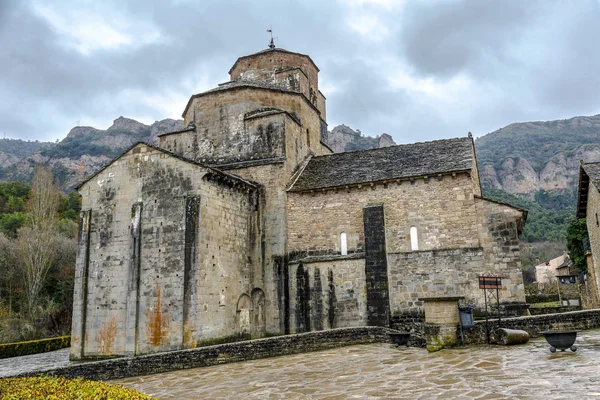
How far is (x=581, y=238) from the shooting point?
101ft

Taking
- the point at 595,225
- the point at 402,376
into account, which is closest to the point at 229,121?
the point at 402,376

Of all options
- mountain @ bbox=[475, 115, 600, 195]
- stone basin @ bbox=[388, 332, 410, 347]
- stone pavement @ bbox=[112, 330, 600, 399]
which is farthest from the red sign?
mountain @ bbox=[475, 115, 600, 195]

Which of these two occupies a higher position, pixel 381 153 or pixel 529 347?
pixel 381 153

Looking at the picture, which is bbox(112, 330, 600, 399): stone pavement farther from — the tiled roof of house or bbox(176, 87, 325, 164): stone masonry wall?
bbox(176, 87, 325, 164): stone masonry wall

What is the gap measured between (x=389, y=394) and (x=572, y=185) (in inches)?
4758

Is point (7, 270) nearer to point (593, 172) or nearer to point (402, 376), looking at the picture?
point (402, 376)

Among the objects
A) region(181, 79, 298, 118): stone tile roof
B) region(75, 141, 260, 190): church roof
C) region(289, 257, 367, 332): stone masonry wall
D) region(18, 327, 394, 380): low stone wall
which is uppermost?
region(181, 79, 298, 118): stone tile roof

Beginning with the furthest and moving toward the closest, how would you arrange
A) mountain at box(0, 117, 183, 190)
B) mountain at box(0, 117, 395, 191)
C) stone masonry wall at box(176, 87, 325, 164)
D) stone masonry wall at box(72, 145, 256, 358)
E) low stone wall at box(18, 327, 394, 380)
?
1. mountain at box(0, 117, 395, 191)
2. mountain at box(0, 117, 183, 190)
3. stone masonry wall at box(176, 87, 325, 164)
4. stone masonry wall at box(72, 145, 256, 358)
5. low stone wall at box(18, 327, 394, 380)

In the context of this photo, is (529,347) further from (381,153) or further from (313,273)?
(381,153)

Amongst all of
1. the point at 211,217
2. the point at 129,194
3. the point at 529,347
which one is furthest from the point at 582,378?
the point at 129,194

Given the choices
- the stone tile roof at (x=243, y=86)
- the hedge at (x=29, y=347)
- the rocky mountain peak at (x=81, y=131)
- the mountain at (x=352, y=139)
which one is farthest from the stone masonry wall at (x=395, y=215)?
the rocky mountain peak at (x=81, y=131)

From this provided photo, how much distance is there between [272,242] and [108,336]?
781cm

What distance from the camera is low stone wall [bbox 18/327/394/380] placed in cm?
1330

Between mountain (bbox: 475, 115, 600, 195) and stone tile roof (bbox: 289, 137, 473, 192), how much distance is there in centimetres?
9407
